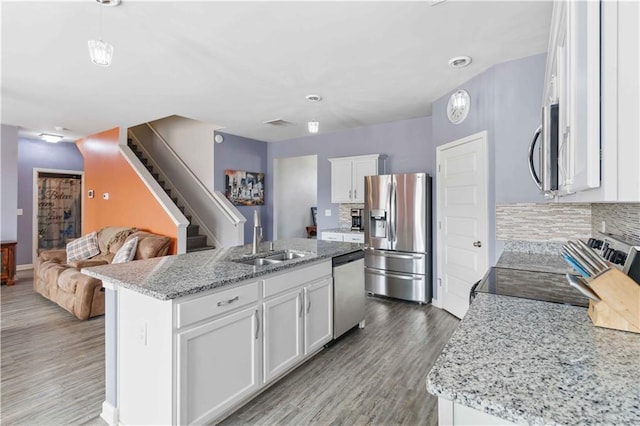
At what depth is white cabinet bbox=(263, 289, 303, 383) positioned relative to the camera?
2.23m

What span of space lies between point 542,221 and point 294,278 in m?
2.23

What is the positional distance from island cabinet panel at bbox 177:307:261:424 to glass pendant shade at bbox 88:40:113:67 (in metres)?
1.75

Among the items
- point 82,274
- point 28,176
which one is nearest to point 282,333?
A: point 82,274

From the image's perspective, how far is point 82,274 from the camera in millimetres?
3941

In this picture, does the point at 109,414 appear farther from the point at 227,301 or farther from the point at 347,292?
the point at 347,292

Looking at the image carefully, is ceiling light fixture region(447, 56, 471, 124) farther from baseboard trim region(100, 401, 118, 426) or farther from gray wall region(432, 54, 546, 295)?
baseboard trim region(100, 401, 118, 426)

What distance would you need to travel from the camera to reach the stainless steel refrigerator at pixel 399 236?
4297 mm

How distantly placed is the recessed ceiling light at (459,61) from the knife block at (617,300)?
2520mm

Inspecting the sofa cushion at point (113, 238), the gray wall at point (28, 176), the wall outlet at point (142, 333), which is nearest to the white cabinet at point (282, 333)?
the wall outlet at point (142, 333)

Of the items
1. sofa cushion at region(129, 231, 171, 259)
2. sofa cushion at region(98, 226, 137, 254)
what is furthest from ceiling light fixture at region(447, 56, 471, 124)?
sofa cushion at region(98, 226, 137, 254)

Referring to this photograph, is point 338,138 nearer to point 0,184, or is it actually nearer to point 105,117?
point 105,117

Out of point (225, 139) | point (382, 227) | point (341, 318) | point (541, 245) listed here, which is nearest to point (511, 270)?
point (541, 245)

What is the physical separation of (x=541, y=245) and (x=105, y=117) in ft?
19.1

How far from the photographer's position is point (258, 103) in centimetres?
425
